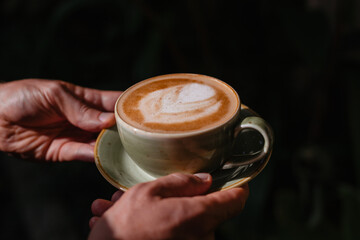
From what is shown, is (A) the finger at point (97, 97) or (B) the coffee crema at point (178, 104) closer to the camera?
(B) the coffee crema at point (178, 104)

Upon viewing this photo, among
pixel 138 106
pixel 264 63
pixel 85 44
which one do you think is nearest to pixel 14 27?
pixel 85 44

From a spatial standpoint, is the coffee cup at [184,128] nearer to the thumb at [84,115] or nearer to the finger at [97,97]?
the thumb at [84,115]

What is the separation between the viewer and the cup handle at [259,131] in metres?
0.61

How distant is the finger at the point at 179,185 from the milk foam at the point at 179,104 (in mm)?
112

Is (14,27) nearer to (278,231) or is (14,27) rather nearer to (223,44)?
(223,44)

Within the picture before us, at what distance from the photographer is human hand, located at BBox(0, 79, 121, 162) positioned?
2.79ft

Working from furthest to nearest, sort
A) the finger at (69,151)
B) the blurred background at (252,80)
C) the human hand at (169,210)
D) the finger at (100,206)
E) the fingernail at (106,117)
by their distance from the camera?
the blurred background at (252,80) → the finger at (69,151) → the fingernail at (106,117) → the finger at (100,206) → the human hand at (169,210)

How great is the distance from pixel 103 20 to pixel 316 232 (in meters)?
1.71

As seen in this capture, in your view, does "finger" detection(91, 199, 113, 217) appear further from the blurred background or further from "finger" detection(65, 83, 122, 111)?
the blurred background

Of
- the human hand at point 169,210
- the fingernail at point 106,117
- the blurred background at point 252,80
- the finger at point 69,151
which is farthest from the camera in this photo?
the blurred background at point 252,80

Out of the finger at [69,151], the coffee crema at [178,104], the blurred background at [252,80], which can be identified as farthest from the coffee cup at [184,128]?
the blurred background at [252,80]

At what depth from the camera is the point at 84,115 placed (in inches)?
32.5

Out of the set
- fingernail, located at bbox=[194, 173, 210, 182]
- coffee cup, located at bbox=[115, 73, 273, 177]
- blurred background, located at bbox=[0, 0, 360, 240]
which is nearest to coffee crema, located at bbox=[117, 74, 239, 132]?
coffee cup, located at bbox=[115, 73, 273, 177]

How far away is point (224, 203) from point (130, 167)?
0.75ft
